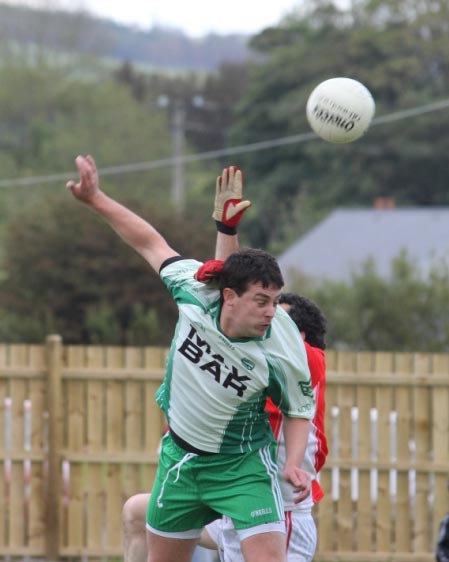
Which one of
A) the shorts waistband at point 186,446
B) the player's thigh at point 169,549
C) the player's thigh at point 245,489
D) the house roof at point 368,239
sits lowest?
the player's thigh at point 169,549

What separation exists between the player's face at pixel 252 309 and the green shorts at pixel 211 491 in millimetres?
576

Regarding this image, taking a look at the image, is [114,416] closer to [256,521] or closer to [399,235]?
[256,521]

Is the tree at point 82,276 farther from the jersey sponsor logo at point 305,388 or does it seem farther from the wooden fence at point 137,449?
the jersey sponsor logo at point 305,388

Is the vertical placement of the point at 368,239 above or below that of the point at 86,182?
above

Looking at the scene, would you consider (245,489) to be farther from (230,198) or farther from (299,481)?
(230,198)

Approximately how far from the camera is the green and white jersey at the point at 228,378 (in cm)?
553

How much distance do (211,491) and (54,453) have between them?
15.0 feet

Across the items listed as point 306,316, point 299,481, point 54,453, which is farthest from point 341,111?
point 54,453

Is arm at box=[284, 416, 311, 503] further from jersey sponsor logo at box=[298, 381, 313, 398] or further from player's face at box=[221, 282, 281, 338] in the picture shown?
player's face at box=[221, 282, 281, 338]

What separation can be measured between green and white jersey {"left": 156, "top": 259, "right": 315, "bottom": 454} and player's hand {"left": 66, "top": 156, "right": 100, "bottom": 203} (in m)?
0.66

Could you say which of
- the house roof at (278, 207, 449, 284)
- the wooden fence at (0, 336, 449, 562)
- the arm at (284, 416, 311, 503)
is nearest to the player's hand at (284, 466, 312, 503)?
the arm at (284, 416, 311, 503)

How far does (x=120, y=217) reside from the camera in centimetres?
591

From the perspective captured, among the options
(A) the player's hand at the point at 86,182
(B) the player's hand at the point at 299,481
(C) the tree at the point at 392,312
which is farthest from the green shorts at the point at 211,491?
(C) the tree at the point at 392,312

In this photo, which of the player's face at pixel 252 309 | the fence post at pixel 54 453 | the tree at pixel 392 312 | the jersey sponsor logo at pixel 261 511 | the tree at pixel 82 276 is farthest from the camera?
the tree at pixel 82 276
